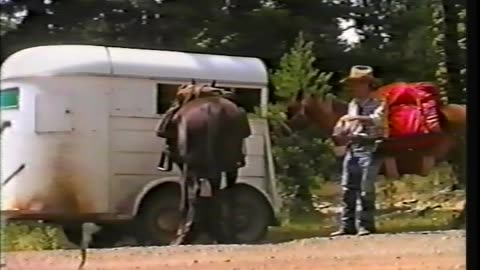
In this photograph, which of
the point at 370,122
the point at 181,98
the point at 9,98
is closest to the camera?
the point at 9,98

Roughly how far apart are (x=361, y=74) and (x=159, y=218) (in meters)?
0.49

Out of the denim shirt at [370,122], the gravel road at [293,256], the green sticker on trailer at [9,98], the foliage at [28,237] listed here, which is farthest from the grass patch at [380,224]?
the green sticker on trailer at [9,98]

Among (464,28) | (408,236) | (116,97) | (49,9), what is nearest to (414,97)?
(464,28)

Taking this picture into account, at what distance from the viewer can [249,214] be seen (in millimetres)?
1616

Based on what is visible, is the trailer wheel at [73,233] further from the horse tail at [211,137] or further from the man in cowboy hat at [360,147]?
the man in cowboy hat at [360,147]

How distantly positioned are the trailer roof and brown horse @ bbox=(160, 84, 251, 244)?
0.15 ft

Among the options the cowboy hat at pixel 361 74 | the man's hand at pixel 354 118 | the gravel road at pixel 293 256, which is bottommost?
the gravel road at pixel 293 256

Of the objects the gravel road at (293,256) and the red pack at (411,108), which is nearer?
the gravel road at (293,256)

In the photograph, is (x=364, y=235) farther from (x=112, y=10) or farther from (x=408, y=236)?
(x=112, y=10)

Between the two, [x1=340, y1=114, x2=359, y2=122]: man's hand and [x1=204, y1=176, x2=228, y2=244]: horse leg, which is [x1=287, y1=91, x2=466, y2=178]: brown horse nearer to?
[x1=340, y1=114, x2=359, y2=122]: man's hand

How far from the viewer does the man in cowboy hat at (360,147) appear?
1641mm

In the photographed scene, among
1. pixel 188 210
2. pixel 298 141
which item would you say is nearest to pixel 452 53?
pixel 298 141

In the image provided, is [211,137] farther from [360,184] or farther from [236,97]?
[360,184]

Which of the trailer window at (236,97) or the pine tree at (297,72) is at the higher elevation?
the pine tree at (297,72)
